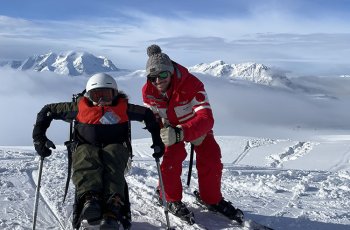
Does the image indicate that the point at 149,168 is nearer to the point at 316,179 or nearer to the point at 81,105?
the point at 316,179

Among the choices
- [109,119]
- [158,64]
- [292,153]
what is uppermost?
[158,64]

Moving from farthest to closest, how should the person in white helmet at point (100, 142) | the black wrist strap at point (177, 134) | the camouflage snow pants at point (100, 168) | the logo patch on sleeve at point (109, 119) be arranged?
the black wrist strap at point (177, 134) < the logo patch on sleeve at point (109, 119) < the camouflage snow pants at point (100, 168) < the person in white helmet at point (100, 142)

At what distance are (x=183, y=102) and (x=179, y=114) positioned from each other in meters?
0.18

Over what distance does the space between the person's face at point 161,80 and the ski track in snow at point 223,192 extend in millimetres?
1585

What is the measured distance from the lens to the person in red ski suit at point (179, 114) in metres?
5.23

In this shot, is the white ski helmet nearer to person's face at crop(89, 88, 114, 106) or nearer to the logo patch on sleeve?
person's face at crop(89, 88, 114, 106)

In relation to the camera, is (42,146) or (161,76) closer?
(42,146)

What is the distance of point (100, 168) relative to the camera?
4.20 metres

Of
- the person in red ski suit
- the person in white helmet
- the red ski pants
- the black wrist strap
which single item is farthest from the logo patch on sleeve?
the red ski pants

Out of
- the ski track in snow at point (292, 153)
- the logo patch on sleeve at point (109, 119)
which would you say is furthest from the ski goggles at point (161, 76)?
the ski track in snow at point (292, 153)

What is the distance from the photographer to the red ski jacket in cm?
508

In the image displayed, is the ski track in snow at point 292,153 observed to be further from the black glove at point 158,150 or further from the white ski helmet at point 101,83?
the white ski helmet at point 101,83

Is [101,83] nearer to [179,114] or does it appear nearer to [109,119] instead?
[109,119]

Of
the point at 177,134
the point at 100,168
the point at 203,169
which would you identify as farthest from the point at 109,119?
the point at 203,169
